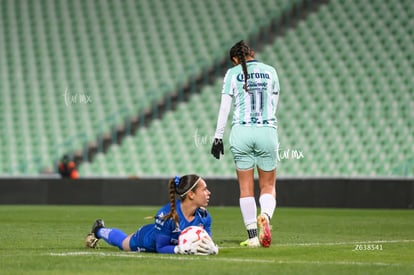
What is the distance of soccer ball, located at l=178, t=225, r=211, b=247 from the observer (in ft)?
28.0

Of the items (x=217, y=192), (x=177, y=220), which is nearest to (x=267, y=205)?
(x=177, y=220)

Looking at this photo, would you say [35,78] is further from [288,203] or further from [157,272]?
[157,272]

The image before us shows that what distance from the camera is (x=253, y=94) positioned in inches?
396

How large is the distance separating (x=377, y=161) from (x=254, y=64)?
41.9ft


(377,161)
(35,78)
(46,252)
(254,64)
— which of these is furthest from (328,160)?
(46,252)

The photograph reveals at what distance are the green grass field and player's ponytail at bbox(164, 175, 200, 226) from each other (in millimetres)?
376

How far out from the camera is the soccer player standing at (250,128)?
10.0 metres

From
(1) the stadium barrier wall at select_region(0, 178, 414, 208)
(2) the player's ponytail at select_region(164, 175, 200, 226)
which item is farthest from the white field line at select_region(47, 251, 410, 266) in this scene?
(1) the stadium barrier wall at select_region(0, 178, 414, 208)

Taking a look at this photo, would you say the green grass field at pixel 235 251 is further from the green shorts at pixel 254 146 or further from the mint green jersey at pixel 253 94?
the mint green jersey at pixel 253 94

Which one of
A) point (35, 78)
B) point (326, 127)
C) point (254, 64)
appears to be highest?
point (35, 78)

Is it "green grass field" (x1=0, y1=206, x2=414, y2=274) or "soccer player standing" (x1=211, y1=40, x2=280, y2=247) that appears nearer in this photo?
"green grass field" (x1=0, y1=206, x2=414, y2=274)

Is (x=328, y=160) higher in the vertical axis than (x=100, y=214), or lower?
higher

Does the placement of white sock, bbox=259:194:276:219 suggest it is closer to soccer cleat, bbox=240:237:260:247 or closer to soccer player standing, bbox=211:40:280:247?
soccer player standing, bbox=211:40:280:247

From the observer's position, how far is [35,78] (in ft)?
87.9
